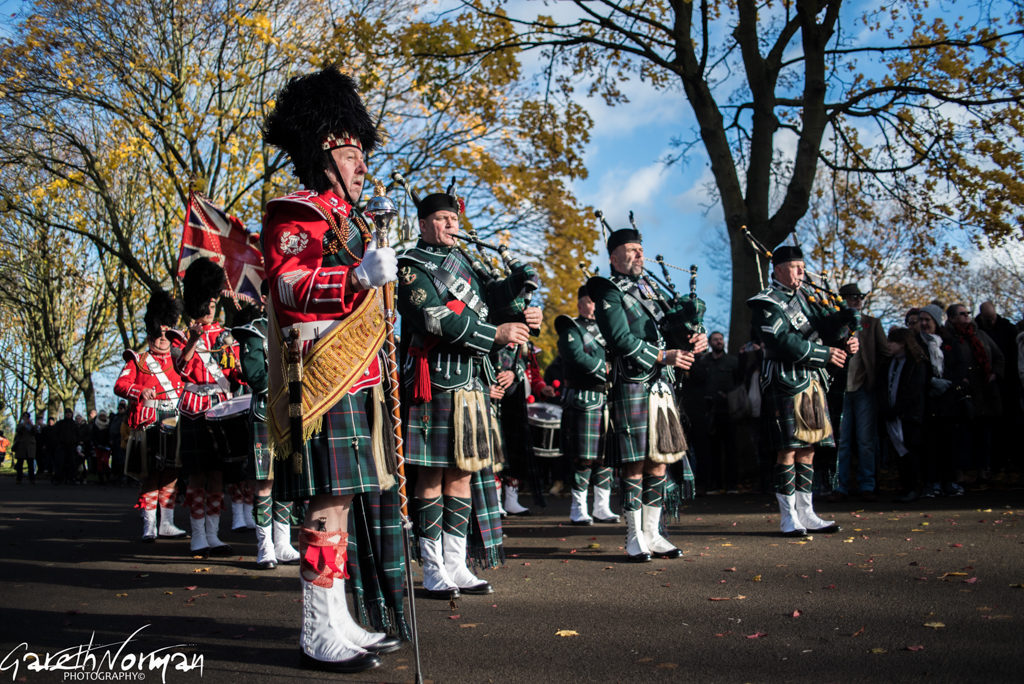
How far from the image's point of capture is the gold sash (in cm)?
388

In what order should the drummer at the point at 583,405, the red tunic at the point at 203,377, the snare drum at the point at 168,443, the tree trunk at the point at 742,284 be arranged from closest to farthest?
the red tunic at the point at 203,377 < the snare drum at the point at 168,443 < the drummer at the point at 583,405 < the tree trunk at the point at 742,284

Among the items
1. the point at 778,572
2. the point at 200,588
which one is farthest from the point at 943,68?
the point at 200,588

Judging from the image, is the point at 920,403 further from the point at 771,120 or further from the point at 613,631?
the point at 613,631

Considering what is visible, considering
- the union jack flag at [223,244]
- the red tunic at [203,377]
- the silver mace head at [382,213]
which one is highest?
the union jack flag at [223,244]

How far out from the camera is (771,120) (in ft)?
44.2

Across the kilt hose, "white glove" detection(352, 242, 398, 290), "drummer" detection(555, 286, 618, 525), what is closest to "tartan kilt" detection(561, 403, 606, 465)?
"drummer" detection(555, 286, 618, 525)

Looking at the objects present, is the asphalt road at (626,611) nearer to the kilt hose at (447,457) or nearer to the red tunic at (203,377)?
the kilt hose at (447,457)

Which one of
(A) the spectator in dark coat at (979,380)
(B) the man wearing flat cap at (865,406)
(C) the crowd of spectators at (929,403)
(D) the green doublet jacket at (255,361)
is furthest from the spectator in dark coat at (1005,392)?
(D) the green doublet jacket at (255,361)

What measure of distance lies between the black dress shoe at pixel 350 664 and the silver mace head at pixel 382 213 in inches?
65.8

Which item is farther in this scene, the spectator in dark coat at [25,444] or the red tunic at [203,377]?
the spectator in dark coat at [25,444]

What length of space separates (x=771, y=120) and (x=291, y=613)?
10630mm

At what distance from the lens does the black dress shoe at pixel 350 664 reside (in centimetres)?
379

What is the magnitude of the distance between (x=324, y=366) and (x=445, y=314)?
159 cm

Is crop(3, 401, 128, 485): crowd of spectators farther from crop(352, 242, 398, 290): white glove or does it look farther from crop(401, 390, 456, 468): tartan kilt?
crop(352, 242, 398, 290): white glove
